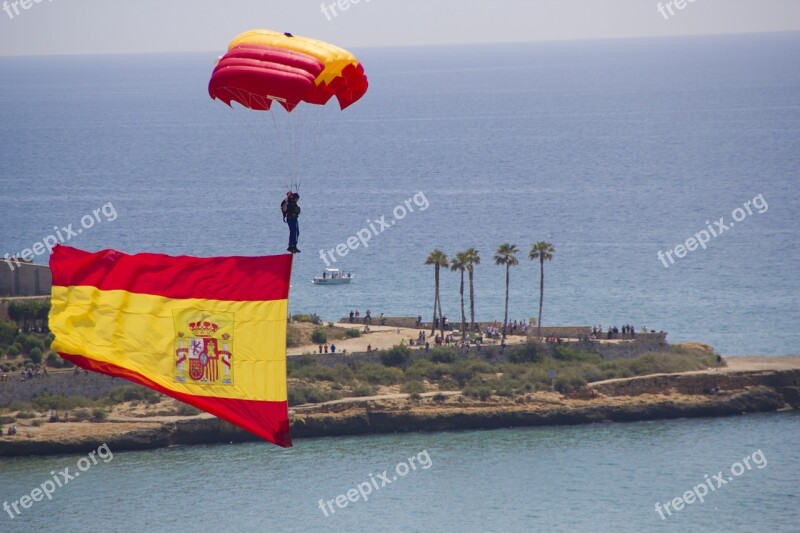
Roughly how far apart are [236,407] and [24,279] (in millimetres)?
54869

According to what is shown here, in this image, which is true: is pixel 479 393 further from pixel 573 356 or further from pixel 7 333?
pixel 7 333

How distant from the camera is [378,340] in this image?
8131 cm

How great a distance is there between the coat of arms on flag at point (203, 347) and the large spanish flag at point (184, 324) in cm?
2

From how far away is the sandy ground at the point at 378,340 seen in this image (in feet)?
261

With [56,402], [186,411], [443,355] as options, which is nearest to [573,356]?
[443,355]

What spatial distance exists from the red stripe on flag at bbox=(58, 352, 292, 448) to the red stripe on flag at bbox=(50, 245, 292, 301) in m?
1.69

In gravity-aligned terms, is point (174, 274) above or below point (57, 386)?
above

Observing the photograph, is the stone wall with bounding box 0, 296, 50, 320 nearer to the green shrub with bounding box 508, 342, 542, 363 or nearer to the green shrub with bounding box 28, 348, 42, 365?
the green shrub with bounding box 28, 348, 42, 365

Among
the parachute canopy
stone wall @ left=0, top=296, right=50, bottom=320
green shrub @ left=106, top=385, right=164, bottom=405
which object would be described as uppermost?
the parachute canopy

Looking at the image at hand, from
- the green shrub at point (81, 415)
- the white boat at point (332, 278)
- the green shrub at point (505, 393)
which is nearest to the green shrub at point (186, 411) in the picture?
the green shrub at point (81, 415)

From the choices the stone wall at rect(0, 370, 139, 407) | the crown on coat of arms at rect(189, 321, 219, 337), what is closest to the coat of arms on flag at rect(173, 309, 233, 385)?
the crown on coat of arms at rect(189, 321, 219, 337)

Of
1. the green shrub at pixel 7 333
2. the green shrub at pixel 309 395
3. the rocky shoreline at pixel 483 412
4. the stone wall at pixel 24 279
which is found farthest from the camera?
the stone wall at pixel 24 279

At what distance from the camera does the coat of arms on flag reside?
103 feet

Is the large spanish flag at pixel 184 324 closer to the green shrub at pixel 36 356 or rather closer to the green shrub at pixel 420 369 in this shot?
the green shrub at pixel 36 356
